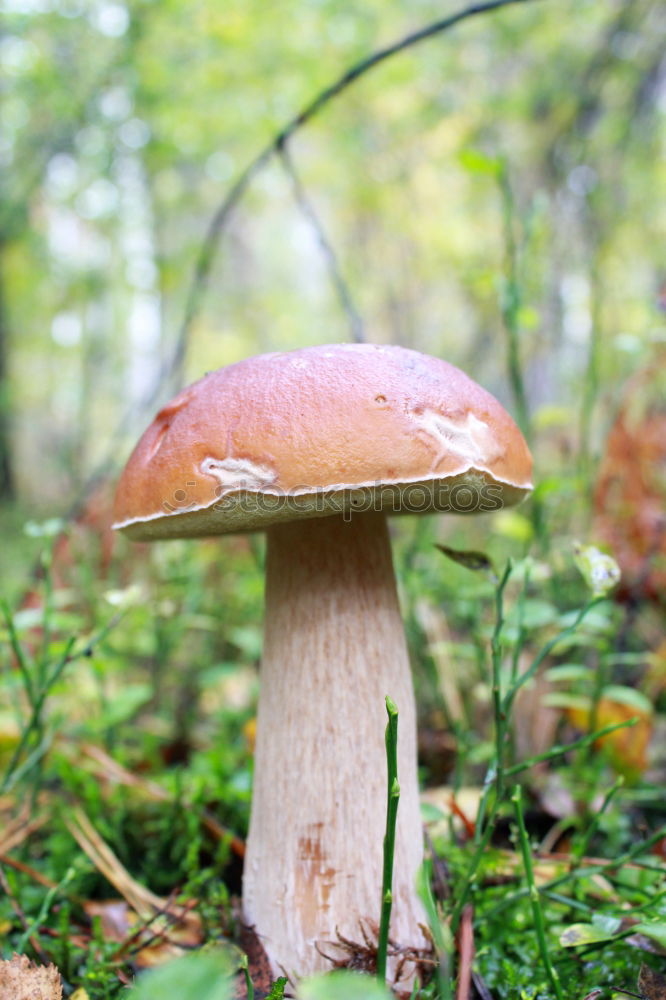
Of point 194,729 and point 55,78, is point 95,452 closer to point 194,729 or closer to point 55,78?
point 55,78

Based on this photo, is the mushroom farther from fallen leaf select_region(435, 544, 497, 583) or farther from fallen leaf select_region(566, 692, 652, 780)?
fallen leaf select_region(566, 692, 652, 780)

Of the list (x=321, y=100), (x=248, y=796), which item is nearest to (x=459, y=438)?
(x=248, y=796)

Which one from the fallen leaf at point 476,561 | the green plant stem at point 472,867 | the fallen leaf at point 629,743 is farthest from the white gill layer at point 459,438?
the fallen leaf at point 629,743

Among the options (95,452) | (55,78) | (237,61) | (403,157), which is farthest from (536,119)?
(95,452)

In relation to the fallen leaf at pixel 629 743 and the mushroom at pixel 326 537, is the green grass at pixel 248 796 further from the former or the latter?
the mushroom at pixel 326 537

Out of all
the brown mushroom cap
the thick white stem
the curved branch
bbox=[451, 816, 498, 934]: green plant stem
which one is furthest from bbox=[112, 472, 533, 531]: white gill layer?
the curved branch

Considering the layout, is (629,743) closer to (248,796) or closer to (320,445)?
(248,796)
